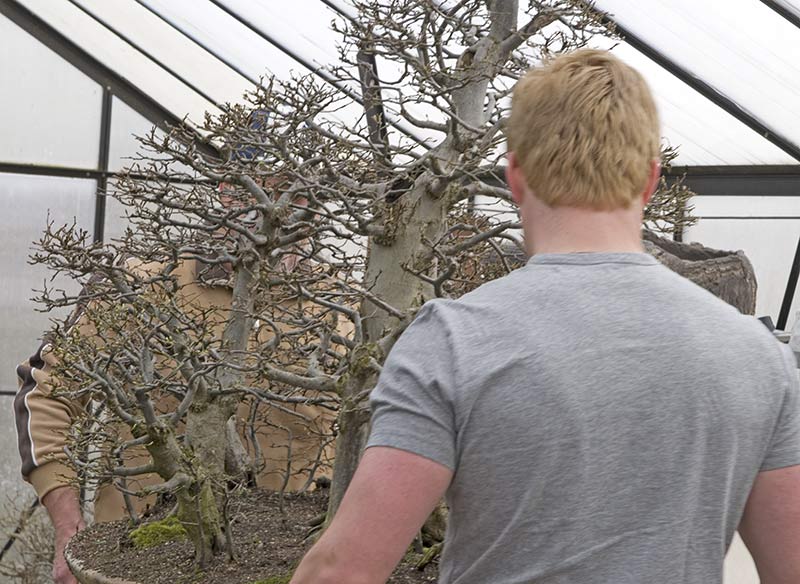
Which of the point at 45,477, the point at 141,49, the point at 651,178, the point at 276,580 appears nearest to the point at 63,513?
the point at 45,477

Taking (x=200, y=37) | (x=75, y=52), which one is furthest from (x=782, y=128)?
(x=75, y=52)

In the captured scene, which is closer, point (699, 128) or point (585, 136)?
point (585, 136)

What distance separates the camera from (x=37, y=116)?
607 cm

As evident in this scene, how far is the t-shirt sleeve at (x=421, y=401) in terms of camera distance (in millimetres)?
860

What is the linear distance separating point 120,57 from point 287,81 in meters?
2.06

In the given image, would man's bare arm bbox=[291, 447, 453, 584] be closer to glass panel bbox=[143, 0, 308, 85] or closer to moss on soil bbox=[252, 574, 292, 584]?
moss on soil bbox=[252, 574, 292, 584]

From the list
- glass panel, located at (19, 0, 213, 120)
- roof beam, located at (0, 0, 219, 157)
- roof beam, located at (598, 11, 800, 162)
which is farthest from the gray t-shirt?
roof beam, located at (0, 0, 219, 157)

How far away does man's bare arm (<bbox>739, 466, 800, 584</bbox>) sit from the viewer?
0.94m

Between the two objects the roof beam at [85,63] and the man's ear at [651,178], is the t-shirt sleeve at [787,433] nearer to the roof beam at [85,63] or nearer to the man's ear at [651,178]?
the man's ear at [651,178]

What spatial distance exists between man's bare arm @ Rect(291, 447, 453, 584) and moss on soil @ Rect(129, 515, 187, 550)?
1015 millimetres

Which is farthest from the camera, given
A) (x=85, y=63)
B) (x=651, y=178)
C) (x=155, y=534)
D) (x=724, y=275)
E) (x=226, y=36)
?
(x=85, y=63)

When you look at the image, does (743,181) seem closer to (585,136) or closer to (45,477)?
(45,477)

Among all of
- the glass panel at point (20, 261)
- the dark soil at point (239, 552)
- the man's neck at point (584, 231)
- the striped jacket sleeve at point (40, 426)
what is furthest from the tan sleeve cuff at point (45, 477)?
the glass panel at point (20, 261)

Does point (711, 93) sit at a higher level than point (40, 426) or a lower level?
higher
